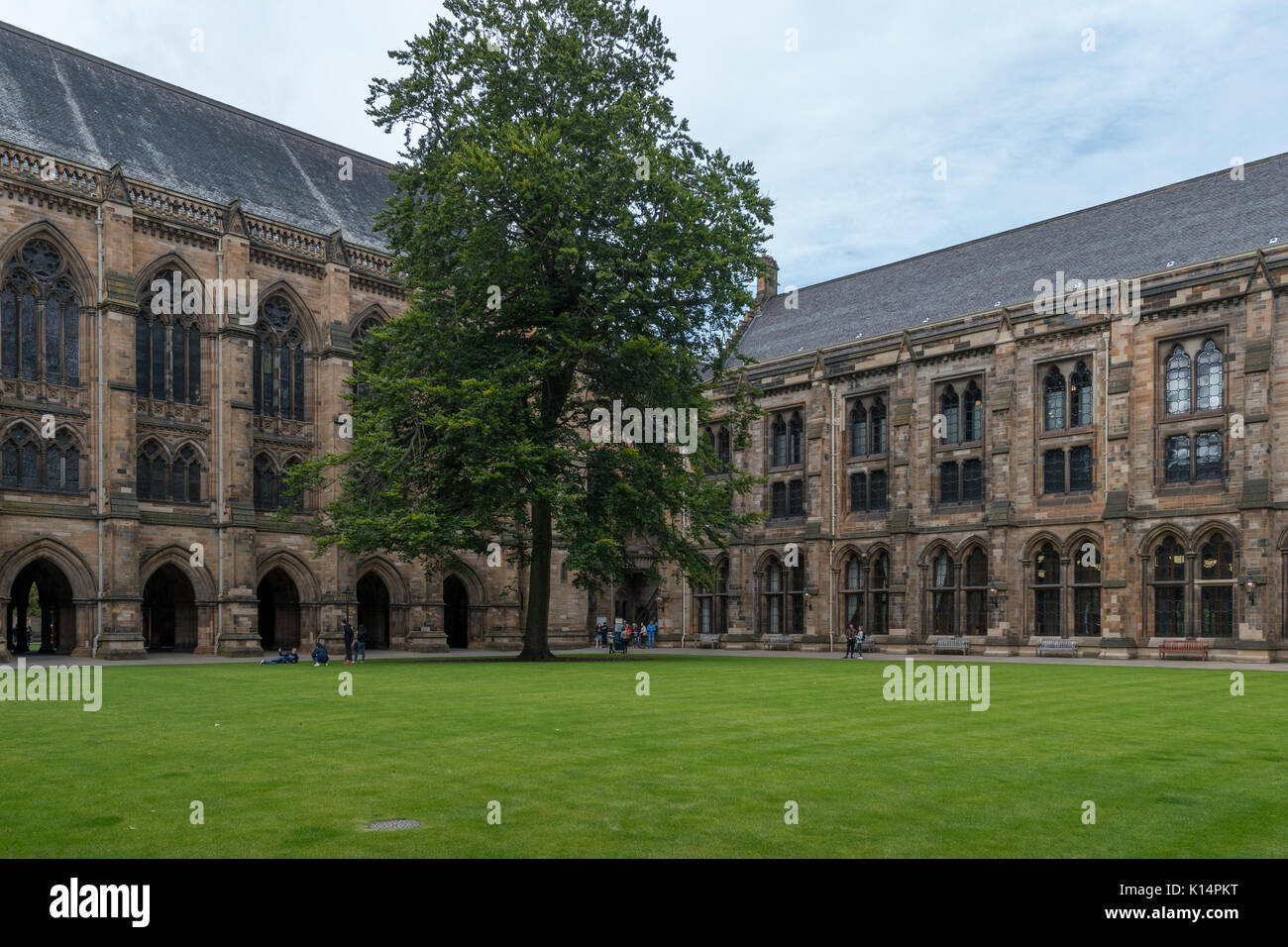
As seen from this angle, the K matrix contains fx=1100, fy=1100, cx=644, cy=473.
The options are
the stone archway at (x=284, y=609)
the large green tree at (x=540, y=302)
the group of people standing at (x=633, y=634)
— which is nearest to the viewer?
A: the large green tree at (x=540, y=302)

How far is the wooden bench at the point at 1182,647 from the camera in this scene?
37.8 metres

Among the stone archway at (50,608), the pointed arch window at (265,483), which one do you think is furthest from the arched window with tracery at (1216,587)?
the stone archway at (50,608)

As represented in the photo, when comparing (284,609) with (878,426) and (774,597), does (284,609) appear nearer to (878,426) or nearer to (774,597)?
(774,597)

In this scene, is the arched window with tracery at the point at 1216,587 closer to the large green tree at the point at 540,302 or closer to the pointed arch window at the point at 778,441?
the large green tree at the point at 540,302

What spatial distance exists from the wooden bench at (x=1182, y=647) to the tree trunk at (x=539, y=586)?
2173 centimetres

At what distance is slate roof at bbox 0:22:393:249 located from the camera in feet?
133

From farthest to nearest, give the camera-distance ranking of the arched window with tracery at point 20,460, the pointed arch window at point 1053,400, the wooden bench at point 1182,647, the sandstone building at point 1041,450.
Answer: the pointed arch window at point 1053,400 < the sandstone building at point 1041,450 < the wooden bench at point 1182,647 < the arched window with tracery at point 20,460

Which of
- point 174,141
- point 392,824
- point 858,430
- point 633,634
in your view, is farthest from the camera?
point 633,634

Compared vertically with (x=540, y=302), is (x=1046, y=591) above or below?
below

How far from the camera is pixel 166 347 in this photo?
41281 mm

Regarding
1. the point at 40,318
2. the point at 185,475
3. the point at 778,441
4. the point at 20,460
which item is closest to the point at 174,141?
the point at 40,318

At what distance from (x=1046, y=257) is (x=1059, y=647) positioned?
713 inches

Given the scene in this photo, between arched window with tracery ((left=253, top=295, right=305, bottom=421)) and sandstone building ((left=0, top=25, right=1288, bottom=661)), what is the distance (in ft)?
0.36
